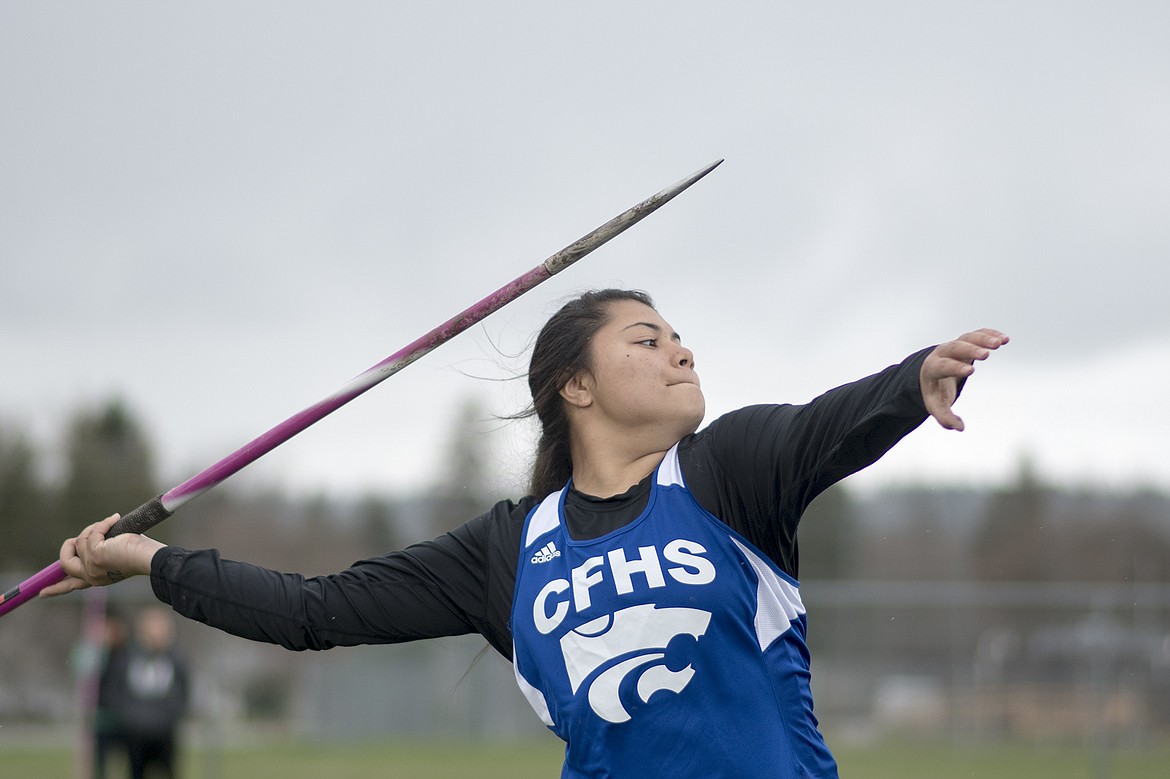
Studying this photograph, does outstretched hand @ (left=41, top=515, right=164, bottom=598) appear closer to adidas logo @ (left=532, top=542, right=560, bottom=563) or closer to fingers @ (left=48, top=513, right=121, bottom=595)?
fingers @ (left=48, top=513, right=121, bottom=595)

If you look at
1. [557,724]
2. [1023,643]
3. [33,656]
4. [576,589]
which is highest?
[576,589]

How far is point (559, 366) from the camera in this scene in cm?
331

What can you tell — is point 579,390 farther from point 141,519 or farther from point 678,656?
point 141,519

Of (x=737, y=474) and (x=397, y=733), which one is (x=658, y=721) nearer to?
(x=737, y=474)

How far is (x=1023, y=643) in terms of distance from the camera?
16609mm

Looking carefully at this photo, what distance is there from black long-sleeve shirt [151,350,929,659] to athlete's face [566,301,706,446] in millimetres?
109

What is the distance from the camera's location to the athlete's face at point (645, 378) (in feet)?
9.98

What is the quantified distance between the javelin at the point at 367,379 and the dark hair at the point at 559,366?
0.22 meters

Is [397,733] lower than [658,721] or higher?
lower

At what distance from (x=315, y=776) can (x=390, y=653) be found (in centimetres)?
298

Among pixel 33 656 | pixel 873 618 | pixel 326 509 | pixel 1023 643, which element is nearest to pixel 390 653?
pixel 33 656

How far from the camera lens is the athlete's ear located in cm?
324

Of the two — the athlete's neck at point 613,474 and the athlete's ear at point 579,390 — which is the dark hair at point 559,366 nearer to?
the athlete's ear at point 579,390

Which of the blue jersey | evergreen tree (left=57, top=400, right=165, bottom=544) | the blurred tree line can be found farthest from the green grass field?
evergreen tree (left=57, top=400, right=165, bottom=544)
